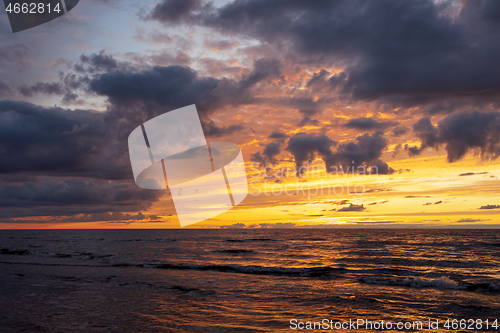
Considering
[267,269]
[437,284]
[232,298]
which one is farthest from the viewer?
[267,269]

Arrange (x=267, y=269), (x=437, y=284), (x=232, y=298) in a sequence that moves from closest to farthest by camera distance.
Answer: (x=232, y=298) → (x=437, y=284) → (x=267, y=269)

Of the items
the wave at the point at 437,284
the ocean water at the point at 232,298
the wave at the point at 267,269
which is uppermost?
the ocean water at the point at 232,298

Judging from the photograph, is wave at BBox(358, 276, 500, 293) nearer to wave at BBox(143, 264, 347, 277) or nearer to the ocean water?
the ocean water

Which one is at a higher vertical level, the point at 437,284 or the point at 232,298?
the point at 232,298

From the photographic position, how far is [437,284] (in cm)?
1800

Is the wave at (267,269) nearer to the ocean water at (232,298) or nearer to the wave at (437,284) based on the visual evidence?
the ocean water at (232,298)

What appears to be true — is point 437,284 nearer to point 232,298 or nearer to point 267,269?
point 267,269

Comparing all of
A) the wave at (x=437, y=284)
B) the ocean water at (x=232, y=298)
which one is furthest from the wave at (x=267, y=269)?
the wave at (x=437, y=284)

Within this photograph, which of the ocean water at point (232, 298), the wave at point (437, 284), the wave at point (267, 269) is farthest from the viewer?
the wave at point (267, 269)

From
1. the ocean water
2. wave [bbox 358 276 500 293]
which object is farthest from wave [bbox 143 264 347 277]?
wave [bbox 358 276 500 293]

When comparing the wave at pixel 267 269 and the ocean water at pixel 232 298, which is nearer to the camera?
the ocean water at pixel 232 298

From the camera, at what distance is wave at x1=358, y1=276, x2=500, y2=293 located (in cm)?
1675

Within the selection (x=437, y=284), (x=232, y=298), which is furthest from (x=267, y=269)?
(x=437, y=284)

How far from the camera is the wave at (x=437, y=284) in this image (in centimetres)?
1675
